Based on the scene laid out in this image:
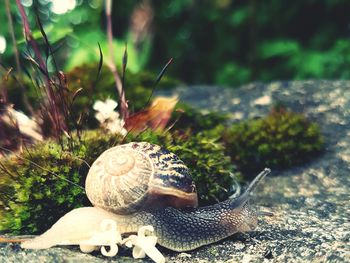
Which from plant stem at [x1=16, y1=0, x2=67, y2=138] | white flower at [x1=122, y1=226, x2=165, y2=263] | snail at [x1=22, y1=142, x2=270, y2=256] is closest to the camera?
white flower at [x1=122, y1=226, x2=165, y2=263]

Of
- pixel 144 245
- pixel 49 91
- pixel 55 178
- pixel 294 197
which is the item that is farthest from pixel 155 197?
pixel 294 197

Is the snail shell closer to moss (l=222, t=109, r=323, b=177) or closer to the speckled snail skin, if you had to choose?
the speckled snail skin

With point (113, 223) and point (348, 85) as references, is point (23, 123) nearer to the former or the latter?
point (113, 223)

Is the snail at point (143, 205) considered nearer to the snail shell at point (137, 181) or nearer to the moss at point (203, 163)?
the snail shell at point (137, 181)

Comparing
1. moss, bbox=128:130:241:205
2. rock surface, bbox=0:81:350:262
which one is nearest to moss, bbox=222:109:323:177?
rock surface, bbox=0:81:350:262

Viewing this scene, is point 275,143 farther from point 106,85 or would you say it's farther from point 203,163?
point 106,85

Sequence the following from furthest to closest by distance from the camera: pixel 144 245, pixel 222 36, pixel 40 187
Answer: pixel 222 36 < pixel 40 187 < pixel 144 245
